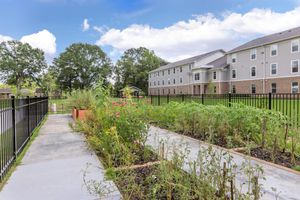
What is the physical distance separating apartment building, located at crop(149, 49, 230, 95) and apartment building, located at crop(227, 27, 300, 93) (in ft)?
4.80

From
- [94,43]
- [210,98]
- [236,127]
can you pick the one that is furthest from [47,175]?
[94,43]

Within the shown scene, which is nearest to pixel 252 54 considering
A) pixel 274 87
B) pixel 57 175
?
pixel 274 87

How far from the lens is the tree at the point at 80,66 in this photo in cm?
4662

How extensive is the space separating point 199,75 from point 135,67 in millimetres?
20663

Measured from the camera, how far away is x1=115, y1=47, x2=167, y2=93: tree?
50344 mm

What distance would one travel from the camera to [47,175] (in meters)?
3.50

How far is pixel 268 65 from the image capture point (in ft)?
83.0

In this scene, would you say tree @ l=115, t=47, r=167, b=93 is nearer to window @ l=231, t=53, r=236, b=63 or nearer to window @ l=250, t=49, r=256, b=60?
window @ l=231, t=53, r=236, b=63

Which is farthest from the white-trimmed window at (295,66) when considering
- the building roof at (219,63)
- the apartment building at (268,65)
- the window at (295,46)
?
the building roof at (219,63)

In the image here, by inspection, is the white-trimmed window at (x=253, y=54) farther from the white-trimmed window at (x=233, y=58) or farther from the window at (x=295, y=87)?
the window at (x=295, y=87)

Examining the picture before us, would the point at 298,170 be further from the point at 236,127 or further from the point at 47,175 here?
the point at 47,175

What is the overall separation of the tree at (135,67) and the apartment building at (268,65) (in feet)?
77.6

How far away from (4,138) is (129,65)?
46.9 meters

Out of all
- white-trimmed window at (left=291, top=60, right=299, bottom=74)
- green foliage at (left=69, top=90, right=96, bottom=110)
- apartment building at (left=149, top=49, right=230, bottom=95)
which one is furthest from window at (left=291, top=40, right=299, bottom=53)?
green foliage at (left=69, top=90, right=96, bottom=110)
